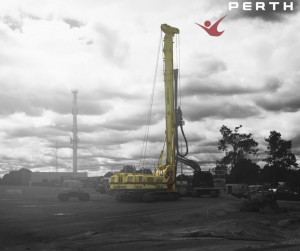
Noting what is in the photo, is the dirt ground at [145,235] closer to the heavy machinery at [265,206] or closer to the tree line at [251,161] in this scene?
the heavy machinery at [265,206]

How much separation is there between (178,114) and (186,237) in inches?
813

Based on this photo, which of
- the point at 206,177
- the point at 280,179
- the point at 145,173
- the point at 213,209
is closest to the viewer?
the point at 213,209

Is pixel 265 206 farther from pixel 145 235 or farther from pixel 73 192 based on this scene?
pixel 73 192

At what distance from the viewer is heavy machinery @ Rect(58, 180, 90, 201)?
→ 1348 inches

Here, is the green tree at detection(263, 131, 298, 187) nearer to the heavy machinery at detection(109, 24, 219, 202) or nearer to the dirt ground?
the heavy machinery at detection(109, 24, 219, 202)

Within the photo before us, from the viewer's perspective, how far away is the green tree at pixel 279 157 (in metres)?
71.6

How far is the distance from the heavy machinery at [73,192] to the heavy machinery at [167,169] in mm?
4866

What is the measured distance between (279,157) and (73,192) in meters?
50.4

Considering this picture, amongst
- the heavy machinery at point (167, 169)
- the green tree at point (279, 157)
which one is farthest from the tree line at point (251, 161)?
the heavy machinery at point (167, 169)

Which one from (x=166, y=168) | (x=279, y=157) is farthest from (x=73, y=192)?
(x=279, y=157)

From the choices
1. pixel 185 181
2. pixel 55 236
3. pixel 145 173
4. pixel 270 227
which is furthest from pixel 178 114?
pixel 55 236

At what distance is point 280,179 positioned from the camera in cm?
7181

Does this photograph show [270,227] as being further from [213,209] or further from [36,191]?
[36,191]

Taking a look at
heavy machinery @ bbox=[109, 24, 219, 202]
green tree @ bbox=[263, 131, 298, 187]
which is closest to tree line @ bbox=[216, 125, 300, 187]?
green tree @ bbox=[263, 131, 298, 187]
